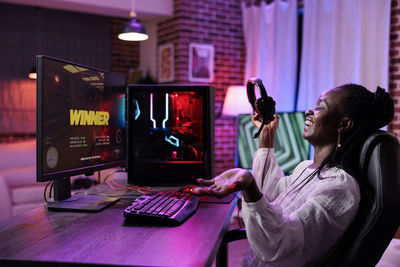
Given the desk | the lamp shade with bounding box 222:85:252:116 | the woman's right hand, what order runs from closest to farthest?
the desk
the woman's right hand
the lamp shade with bounding box 222:85:252:116

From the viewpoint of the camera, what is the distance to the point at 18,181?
417cm

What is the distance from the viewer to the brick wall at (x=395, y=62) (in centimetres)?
357

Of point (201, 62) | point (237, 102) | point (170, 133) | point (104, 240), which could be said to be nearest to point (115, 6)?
point (201, 62)

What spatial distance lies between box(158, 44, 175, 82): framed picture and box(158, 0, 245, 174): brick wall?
3.2 inches

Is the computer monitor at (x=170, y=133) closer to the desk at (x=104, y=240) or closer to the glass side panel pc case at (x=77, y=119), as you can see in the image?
the glass side panel pc case at (x=77, y=119)

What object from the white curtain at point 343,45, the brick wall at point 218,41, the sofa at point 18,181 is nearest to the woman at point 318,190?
the white curtain at point 343,45

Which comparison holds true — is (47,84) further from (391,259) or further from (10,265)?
(391,259)

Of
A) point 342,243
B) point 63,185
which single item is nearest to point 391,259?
point 342,243

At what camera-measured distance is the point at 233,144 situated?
509cm

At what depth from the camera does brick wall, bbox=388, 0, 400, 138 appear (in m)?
3.57

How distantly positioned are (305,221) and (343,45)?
3.38 m

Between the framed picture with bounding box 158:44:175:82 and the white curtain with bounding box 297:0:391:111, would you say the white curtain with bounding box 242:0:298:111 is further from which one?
the framed picture with bounding box 158:44:175:82

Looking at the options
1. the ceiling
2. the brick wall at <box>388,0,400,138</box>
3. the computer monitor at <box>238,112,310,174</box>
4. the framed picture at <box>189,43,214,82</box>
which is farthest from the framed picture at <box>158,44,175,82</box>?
the brick wall at <box>388,0,400,138</box>

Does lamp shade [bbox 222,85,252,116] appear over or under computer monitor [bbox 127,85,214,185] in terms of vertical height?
over
